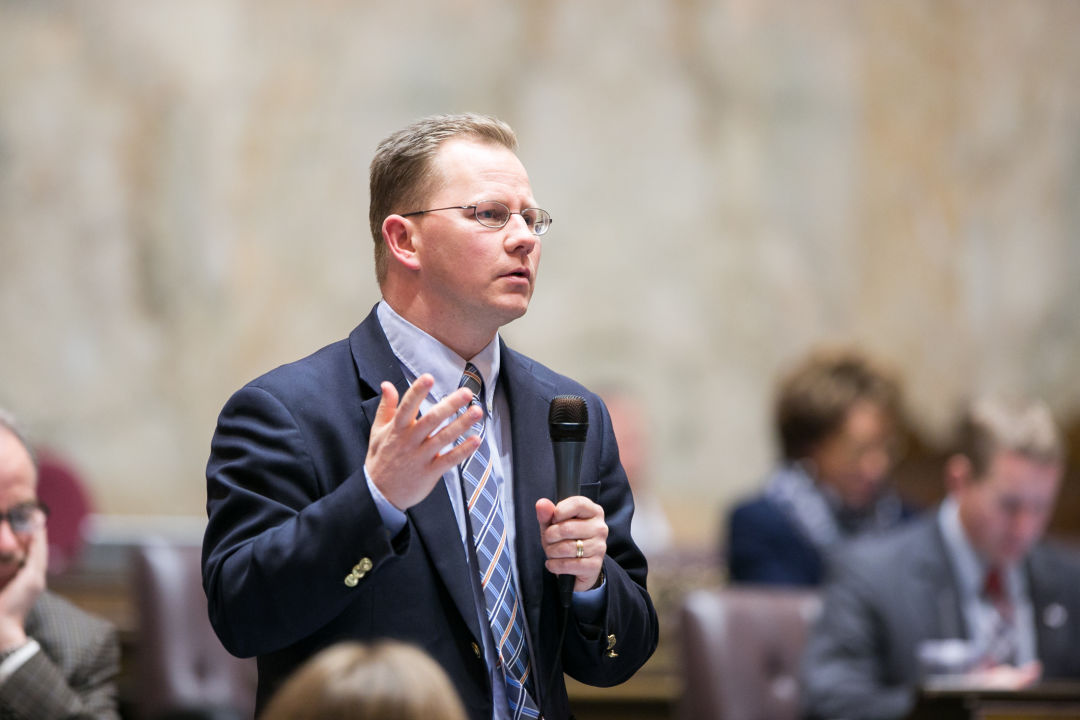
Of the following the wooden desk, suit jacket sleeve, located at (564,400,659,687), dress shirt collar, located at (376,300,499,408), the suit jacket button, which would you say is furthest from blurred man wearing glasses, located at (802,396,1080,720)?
dress shirt collar, located at (376,300,499,408)

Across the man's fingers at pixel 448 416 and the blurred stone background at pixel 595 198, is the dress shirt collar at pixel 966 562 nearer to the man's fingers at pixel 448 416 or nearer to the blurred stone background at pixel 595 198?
the blurred stone background at pixel 595 198

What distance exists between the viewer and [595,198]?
7191 mm

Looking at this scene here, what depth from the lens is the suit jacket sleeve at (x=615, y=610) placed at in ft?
6.84

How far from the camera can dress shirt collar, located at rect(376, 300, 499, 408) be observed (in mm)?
2143

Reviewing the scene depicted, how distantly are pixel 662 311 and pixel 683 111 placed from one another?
1124 millimetres

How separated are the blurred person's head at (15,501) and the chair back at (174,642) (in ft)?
5.12

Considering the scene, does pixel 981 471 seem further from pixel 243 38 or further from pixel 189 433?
pixel 243 38

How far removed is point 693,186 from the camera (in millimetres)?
7297

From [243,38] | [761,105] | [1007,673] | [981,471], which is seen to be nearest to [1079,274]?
[761,105]

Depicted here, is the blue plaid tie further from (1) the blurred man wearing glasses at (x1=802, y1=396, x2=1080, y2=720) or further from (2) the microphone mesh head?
(1) the blurred man wearing glasses at (x1=802, y1=396, x2=1080, y2=720)

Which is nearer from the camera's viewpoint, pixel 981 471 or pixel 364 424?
pixel 364 424

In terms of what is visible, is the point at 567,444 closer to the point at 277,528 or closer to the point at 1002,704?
the point at 277,528

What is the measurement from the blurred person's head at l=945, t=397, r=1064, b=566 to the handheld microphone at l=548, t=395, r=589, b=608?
254cm

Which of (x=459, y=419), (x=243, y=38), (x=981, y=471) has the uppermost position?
(x=243, y=38)
